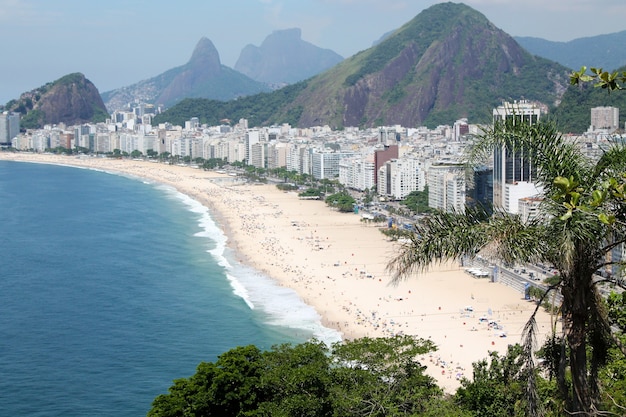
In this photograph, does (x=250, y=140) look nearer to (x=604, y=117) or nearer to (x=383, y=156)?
(x=383, y=156)

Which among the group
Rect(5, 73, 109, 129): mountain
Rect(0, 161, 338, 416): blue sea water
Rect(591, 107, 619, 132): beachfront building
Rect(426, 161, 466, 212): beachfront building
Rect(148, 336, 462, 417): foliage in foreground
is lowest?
Rect(0, 161, 338, 416): blue sea water

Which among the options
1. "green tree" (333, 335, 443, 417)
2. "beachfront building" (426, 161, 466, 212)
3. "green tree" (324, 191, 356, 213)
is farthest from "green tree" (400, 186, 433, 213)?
"green tree" (333, 335, 443, 417)

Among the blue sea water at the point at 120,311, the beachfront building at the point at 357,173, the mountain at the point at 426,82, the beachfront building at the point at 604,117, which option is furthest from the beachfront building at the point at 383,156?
the mountain at the point at 426,82

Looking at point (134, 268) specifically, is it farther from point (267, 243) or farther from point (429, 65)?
point (429, 65)

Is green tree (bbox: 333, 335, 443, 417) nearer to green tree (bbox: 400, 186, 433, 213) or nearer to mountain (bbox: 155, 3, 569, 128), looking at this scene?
green tree (bbox: 400, 186, 433, 213)

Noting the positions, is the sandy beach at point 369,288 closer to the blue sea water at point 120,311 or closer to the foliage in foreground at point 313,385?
the blue sea water at point 120,311

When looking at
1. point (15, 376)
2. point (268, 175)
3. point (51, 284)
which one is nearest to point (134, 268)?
point (51, 284)
